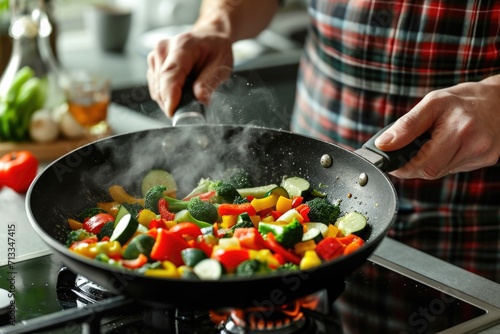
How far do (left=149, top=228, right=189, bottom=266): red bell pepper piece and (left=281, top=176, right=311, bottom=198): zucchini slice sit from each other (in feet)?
1.36

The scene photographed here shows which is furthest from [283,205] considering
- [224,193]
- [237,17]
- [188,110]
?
[237,17]

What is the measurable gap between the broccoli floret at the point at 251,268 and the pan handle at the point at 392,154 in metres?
0.35

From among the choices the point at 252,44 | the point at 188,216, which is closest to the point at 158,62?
the point at 188,216

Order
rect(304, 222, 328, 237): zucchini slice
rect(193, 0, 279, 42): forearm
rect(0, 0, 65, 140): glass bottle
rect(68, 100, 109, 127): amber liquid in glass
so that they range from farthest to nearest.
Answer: rect(68, 100, 109, 127): amber liquid in glass → rect(0, 0, 65, 140): glass bottle → rect(193, 0, 279, 42): forearm → rect(304, 222, 328, 237): zucchini slice

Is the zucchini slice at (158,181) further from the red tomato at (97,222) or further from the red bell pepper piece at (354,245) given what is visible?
the red bell pepper piece at (354,245)

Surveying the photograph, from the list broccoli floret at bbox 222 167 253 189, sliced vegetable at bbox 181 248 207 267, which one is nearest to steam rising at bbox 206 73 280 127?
broccoli floret at bbox 222 167 253 189

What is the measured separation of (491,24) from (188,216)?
0.97 metres

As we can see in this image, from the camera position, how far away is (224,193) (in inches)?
64.4

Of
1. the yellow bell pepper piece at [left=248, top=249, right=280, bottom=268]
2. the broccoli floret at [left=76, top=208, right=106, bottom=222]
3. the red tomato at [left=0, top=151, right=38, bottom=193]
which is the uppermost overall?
the yellow bell pepper piece at [left=248, top=249, right=280, bottom=268]

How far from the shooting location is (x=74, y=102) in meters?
2.56

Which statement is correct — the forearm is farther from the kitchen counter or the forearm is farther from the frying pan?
the frying pan

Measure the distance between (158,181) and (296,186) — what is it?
33cm

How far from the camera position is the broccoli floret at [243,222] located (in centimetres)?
149

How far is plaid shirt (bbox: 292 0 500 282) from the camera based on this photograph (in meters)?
1.97
